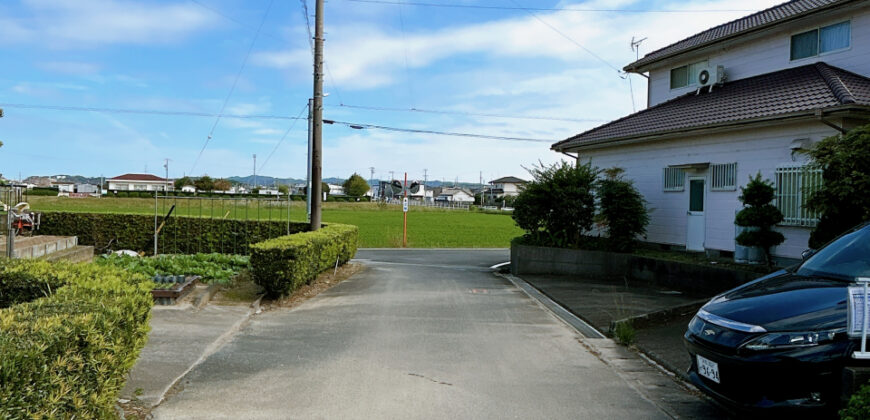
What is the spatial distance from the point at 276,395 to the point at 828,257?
17.1 ft

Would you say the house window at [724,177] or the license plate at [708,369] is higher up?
the house window at [724,177]

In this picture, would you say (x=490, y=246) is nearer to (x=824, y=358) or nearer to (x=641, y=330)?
(x=641, y=330)

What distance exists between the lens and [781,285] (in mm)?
5277

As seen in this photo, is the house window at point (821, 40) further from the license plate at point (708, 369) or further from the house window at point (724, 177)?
the license plate at point (708, 369)

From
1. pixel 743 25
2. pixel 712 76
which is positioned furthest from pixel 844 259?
pixel 743 25

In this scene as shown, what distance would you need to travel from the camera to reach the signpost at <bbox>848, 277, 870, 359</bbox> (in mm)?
3998

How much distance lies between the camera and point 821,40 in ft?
50.1

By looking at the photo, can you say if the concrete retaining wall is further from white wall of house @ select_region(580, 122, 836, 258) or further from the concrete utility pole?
the concrete utility pole

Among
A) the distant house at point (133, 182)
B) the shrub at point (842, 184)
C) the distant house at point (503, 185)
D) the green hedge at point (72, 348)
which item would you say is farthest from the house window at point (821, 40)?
the distant house at point (503, 185)

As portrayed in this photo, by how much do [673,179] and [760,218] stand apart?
16.3 feet

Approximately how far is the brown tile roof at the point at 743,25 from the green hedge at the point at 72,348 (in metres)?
15.8

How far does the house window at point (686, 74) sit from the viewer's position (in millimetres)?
18922

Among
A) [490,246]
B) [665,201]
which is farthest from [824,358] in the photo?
[490,246]

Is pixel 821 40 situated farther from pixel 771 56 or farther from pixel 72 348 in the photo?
pixel 72 348
